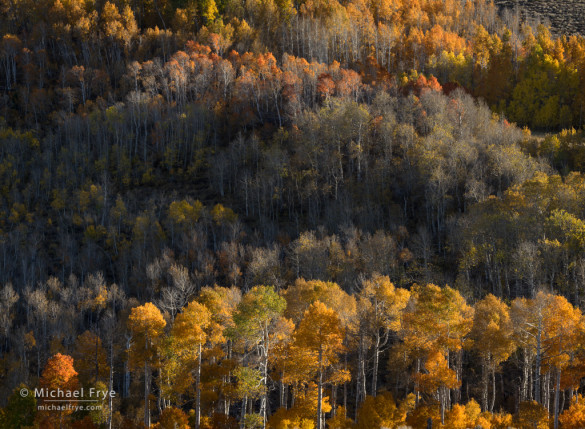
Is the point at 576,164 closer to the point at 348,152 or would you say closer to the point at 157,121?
the point at 348,152

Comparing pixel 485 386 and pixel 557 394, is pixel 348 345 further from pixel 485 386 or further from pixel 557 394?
pixel 557 394

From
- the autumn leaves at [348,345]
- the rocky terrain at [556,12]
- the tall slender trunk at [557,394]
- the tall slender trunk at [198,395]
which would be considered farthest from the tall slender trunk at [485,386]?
the rocky terrain at [556,12]

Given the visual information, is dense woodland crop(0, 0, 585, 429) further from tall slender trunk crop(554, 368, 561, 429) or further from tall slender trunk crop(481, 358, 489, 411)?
tall slender trunk crop(554, 368, 561, 429)

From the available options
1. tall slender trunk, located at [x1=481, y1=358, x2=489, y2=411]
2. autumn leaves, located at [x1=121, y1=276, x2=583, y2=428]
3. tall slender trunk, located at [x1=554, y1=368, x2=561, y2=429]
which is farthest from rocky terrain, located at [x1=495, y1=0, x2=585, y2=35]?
tall slender trunk, located at [x1=554, y1=368, x2=561, y2=429]

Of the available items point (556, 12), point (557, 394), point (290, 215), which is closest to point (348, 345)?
point (557, 394)

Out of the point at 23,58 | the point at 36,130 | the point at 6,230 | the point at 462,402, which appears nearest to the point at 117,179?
the point at 6,230

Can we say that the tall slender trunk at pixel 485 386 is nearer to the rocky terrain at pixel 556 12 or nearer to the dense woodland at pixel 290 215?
the dense woodland at pixel 290 215
